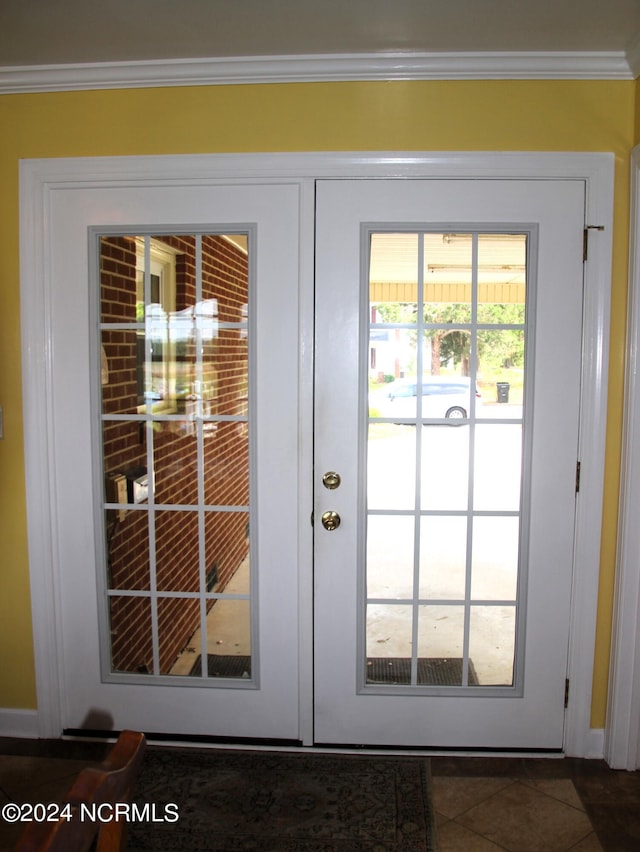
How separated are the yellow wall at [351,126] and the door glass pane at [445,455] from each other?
0.32 m

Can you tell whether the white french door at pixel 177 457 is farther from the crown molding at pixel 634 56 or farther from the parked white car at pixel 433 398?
the crown molding at pixel 634 56

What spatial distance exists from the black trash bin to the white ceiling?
1113 millimetres

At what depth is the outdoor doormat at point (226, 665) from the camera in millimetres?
2410

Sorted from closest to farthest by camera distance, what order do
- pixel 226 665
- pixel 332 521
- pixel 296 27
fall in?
pixel 296 27, pixel 332 521, pixel 226 665

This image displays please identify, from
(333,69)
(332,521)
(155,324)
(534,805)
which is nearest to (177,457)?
(155,324)

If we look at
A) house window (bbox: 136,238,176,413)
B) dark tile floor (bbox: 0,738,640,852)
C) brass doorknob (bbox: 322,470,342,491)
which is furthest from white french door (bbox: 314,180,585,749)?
house window (bbox: 136,238,176,413)

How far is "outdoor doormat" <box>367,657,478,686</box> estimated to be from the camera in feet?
7.74

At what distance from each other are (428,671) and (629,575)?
2.63 feet

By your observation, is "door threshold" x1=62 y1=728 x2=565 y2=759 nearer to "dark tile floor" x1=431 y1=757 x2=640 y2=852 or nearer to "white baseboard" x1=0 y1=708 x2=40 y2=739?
"dark tile floor" x1=431 y1=757 x2=640 y2=852

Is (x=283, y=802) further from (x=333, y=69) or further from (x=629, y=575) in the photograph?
(x=333, y=69)

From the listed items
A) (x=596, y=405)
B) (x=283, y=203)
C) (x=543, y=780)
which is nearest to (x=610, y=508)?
(x=596, y=405)

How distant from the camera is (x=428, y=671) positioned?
2.36 metres

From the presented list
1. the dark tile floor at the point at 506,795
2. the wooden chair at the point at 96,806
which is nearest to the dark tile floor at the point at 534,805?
the dark tile floor at the point at 506,795

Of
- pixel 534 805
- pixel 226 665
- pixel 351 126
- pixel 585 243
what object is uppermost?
pixel 351 126
